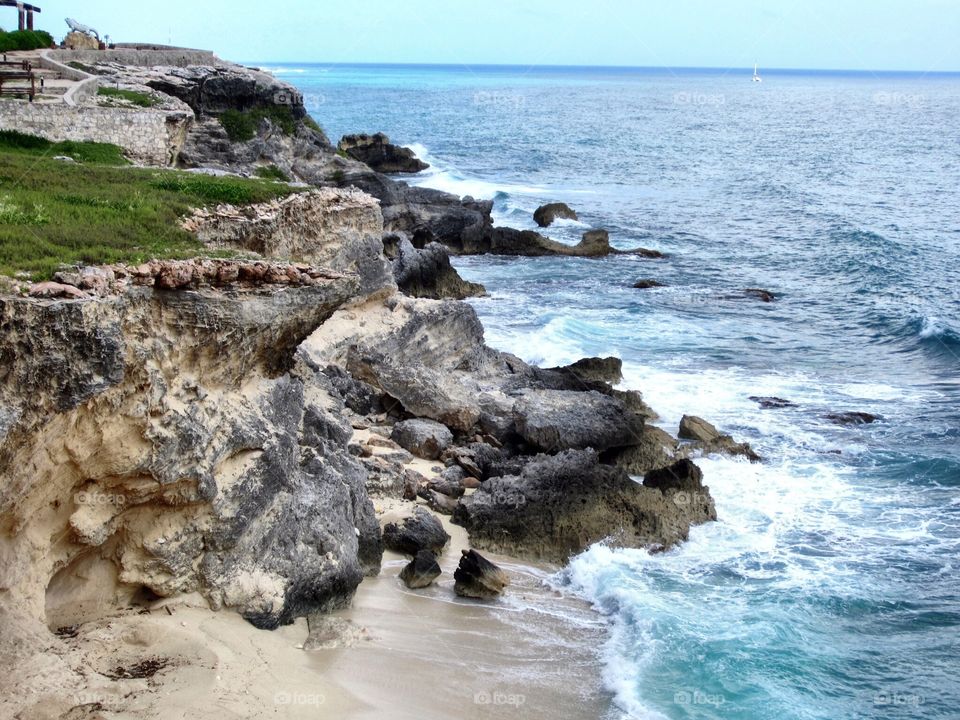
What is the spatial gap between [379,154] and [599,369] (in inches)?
1839

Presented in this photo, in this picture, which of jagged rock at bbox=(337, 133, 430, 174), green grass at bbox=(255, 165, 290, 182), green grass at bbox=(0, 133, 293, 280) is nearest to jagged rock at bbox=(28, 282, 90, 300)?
green grass at bbox=(0, 133, 293, 280)

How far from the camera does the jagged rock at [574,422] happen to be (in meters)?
20.2

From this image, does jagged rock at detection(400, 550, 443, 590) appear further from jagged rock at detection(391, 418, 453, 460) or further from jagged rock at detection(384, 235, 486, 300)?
jagged rock at detection(384, 235, 486, 300)

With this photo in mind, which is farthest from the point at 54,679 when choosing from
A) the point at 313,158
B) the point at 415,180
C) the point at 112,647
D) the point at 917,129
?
the point at 917,129

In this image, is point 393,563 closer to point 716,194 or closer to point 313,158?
point 313,158

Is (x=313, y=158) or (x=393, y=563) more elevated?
(x=313, y=158)

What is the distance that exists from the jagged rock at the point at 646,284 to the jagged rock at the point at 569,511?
67.1 ft

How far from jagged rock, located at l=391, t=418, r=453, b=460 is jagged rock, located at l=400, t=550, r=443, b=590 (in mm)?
4368

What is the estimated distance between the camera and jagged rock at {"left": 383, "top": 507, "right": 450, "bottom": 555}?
15.7m

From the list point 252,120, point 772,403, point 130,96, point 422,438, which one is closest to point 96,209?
point 422,438

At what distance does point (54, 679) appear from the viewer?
10078 mm

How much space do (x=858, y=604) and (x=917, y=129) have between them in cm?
11254

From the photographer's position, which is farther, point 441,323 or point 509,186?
point 509,186

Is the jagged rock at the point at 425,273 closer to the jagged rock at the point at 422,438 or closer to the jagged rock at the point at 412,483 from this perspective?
the jagged rock at the point at 422,438
